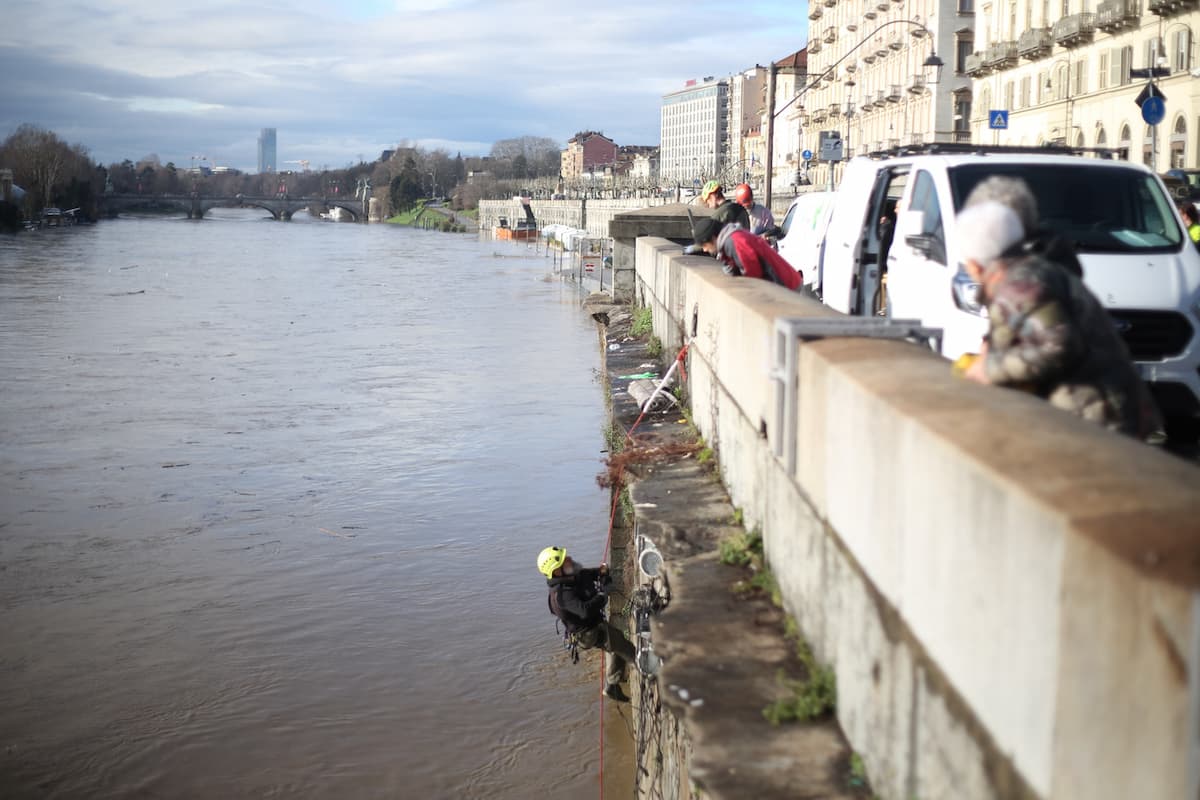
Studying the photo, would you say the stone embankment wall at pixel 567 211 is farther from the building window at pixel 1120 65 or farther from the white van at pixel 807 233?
the white van at pixel 807 233

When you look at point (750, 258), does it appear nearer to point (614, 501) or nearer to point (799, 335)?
point (614, 501)

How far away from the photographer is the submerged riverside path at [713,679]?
4281 mm

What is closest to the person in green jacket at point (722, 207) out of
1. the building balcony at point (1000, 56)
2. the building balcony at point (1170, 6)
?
the building balcony at point (1170, 6)

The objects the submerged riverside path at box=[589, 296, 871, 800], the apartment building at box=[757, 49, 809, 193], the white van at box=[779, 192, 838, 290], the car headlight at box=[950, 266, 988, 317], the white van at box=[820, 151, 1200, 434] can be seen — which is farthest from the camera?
the apartment building at box=[757, 49, 809, 193]

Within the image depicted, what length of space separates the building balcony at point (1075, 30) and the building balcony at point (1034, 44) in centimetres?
103

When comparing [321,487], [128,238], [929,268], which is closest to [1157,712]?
[929,268]

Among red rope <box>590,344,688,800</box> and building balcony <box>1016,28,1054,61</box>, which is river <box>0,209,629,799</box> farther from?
building balcony <box>1016,28,1054,61</box>

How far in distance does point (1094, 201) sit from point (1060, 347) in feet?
17.5

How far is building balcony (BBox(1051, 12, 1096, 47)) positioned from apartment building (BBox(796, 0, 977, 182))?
23.8 ft

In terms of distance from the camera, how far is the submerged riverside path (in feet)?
14.0

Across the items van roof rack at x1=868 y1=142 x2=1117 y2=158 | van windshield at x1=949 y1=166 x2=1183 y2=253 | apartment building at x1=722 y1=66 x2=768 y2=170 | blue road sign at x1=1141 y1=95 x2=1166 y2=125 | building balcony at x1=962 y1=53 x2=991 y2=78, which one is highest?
apartment building at x1=722 y1=66 x2=768 y2=170

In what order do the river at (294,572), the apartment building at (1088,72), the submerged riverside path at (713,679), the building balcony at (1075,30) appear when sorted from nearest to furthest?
the submerged riverside path at (713,679)
the river at (294,572)
the apartment building at (1088,72)
the building balcony at (1075,30)

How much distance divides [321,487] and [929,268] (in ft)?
36.3

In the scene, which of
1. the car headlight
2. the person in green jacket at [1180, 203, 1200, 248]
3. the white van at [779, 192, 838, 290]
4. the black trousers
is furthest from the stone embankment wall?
the car headlight
